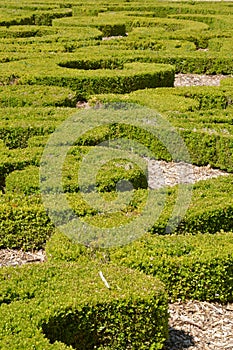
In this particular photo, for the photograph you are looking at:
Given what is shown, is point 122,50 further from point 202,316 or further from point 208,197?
point 202,316

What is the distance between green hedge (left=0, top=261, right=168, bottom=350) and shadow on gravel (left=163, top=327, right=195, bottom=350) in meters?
0.21

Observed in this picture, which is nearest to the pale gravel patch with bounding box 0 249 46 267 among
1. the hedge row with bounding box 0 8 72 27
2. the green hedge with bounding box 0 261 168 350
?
the green hedge with bounding box 0 261 168 350

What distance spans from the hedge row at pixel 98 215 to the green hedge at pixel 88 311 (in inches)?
60.7

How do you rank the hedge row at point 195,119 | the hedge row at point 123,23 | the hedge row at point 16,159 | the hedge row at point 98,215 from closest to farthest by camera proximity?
1. the hedge row at point 98,215
2. the hedge row at point 16,159
3. the hedge row at point 195,119
4. the hedge row at point 123,23

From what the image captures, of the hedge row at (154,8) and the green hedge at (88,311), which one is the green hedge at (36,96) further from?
the hedge row at (154,8)

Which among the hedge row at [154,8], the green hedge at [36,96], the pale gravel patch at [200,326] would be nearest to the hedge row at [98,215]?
the pale gravel patch at [200,326]

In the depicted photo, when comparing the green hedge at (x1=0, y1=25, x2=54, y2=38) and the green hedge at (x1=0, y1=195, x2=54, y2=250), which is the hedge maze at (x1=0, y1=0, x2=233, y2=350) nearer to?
the green hedge at (x1=0, y1=195, x2=54, y2=250)

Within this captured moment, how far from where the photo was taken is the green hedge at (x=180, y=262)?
6.98 metres

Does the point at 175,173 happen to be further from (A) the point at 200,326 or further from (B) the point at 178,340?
(B) the point at 178,340

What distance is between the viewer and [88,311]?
6.01 m

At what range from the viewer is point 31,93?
13.7 meters

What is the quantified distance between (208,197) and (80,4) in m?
22.8

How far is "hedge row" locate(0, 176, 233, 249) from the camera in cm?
801

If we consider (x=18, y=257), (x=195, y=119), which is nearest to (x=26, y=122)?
(x=195, y=119)
